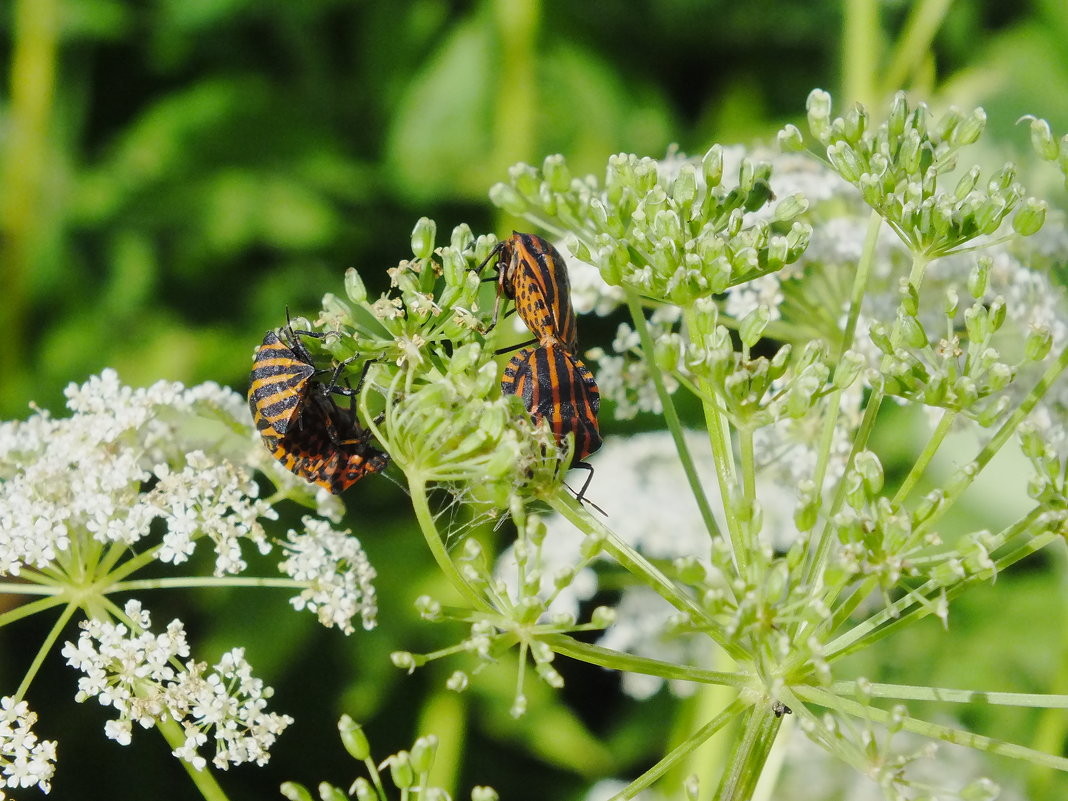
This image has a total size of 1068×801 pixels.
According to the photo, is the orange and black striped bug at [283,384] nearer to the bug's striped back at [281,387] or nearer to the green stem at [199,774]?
the bug's striped back at [281,387]

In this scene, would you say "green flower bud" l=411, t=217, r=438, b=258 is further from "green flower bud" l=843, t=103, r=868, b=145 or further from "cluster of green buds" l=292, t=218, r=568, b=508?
"green flower bud" l=843, t=103, r=868, b=145

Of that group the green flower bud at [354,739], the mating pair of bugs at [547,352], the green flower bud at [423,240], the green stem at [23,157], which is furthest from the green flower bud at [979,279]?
the green stem at [23,157]

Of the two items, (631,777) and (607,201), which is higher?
(607,201)

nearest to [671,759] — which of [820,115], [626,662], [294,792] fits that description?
[626,662]

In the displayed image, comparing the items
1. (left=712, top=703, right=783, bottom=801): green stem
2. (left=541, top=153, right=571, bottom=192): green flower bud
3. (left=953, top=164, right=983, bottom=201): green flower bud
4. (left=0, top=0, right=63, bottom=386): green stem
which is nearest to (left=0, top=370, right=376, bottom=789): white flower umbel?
(left=712, top=703, right=783, bottom=801): green stem

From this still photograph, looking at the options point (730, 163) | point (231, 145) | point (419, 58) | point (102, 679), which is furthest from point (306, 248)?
point (102, 679)

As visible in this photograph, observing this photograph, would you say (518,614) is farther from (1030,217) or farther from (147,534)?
(1030,217)

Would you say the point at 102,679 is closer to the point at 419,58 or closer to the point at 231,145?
the point at 231,145
